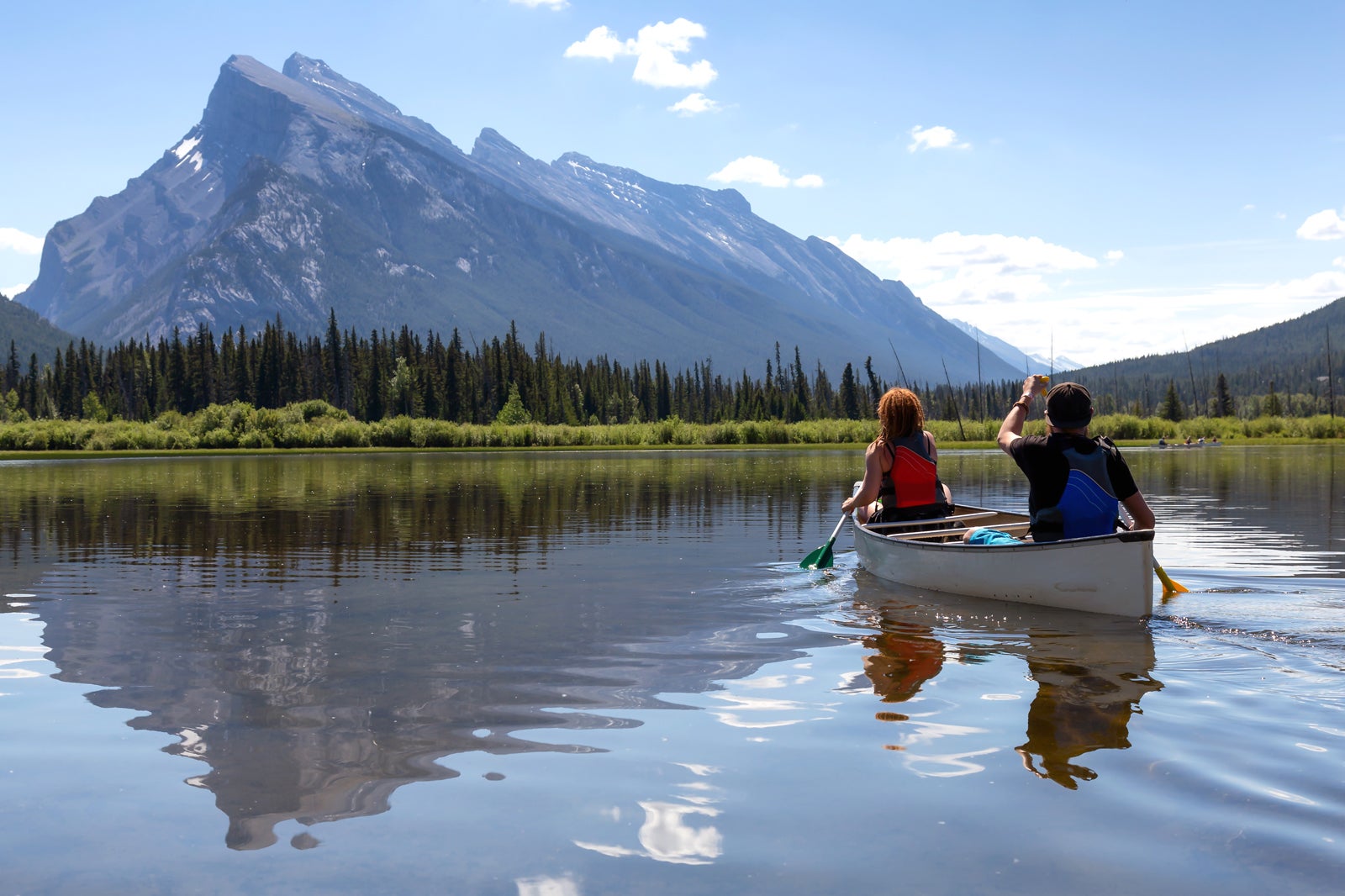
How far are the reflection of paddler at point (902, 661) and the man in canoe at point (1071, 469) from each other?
218cm

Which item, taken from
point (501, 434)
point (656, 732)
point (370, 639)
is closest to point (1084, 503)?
point (656, 732)

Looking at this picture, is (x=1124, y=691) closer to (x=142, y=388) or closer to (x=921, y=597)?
(x=921, y=597)

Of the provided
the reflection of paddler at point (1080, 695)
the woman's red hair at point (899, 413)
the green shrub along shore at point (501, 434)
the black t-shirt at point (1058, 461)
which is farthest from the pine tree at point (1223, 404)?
the reflection of paddler at point (1080, 695)

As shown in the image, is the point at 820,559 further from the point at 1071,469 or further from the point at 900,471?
the point at 1071,469

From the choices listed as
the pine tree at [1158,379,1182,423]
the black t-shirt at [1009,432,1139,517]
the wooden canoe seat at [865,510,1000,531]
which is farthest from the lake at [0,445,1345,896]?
the pine tree at [1158,379,1182,423]

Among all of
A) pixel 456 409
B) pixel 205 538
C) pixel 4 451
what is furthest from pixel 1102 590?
pixel 456 409

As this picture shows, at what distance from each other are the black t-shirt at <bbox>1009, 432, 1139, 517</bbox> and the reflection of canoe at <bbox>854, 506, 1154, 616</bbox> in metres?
0.66

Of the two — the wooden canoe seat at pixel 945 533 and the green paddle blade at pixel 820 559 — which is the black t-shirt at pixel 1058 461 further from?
the green paddle blade at pixel 820 559

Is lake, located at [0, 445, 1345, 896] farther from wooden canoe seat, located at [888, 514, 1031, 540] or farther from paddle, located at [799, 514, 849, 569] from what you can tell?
wooden canoe seat, located at [888, 514, 1031, 540]

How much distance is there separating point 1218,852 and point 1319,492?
1422 inches

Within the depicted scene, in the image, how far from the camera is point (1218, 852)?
221 inches

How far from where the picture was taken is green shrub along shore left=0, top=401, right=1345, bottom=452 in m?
117

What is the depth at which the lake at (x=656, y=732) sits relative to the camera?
5.60 m

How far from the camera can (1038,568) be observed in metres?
12.9
